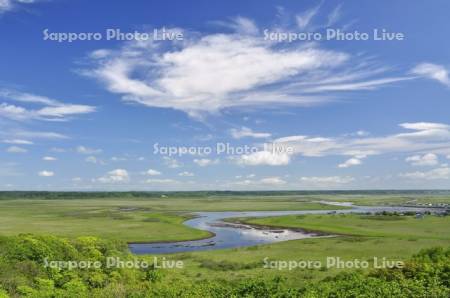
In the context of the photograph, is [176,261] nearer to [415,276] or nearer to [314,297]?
[415,276]

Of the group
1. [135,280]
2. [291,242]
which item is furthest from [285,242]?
[135,280]

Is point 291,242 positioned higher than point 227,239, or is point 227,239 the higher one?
point 291,242

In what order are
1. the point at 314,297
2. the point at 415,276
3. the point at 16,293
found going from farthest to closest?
1. the point at 415,276
2. the point at 16,293
3. the point at 314,297

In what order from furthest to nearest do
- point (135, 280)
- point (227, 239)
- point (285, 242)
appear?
point (227, 239) < point (285, 242) < point (135, 280)

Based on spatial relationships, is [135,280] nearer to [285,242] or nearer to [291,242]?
[285,242]

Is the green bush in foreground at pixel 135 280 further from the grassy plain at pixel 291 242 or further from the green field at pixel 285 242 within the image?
the grassy plain at pixel 291 242

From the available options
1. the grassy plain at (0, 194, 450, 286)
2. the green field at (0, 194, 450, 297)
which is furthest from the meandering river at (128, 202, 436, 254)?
the grassy plain at (0, 194, 450, 286)

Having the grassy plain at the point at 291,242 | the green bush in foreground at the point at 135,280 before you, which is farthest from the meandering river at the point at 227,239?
the green bush in foreground at the point at 135,280

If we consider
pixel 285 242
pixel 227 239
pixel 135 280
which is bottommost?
pixel 227 239

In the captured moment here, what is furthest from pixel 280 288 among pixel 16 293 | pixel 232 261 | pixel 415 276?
pixel 232 261
